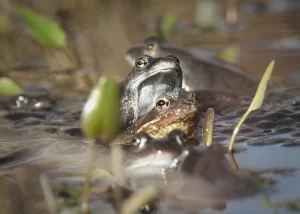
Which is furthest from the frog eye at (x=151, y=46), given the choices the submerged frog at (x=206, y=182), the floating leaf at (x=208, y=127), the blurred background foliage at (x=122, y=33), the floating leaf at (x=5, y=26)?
the floating leaf at (x=5, y=26)

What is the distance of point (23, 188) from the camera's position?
→ 326 cm

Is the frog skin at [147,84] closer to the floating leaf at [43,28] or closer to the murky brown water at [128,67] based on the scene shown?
the murky brown water at [128,67]

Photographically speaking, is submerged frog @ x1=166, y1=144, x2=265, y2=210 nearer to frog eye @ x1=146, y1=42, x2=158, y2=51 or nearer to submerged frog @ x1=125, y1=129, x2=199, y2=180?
submerged frog @ x1=125, y1=129, x2=199, y2=180

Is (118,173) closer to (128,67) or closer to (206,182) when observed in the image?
(206,182)

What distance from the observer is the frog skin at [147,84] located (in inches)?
157

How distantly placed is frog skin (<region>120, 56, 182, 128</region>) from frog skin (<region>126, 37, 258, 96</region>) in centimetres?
111

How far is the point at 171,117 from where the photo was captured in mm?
3666

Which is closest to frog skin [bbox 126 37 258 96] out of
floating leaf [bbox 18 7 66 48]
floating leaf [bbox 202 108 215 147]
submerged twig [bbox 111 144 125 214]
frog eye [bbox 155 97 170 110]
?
floating leaf [bbox 18 7 66 48]

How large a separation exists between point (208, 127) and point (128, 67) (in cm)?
314

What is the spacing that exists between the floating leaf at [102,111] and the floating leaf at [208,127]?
0.78 m

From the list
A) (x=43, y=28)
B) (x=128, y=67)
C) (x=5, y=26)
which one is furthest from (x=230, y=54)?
(x=5, y=26)

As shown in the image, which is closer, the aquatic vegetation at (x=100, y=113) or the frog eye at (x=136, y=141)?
the aquatic vegetation at (x=100, y=113)

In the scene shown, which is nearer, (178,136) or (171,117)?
(178,136)

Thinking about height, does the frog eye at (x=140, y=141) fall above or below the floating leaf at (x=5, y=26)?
below
